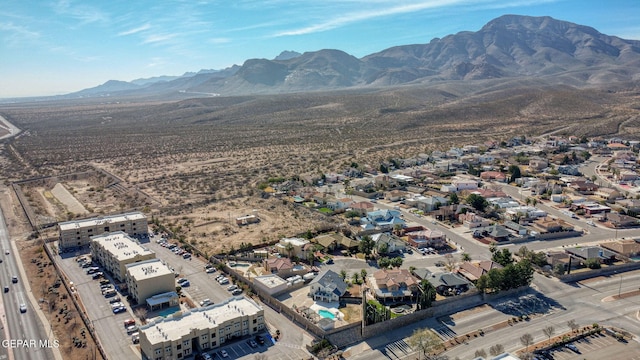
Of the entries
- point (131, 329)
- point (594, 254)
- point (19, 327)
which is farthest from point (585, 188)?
point (19, 327)

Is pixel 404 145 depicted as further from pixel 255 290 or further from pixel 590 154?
pixel 255 290

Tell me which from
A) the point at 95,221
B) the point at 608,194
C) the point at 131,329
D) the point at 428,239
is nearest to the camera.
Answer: the point at 131,329

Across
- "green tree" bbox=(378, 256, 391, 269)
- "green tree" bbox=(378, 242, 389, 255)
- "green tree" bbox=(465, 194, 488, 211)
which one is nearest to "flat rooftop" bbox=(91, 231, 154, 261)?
"green tree" bbox=(378, 256, 391, 269)

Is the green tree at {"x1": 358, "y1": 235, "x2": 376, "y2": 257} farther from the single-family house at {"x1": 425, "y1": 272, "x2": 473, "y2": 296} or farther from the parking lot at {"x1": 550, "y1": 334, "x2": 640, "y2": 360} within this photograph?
the parking lot at {"x1": 550, "y1": 334, "x2": 640, "y2": 360}

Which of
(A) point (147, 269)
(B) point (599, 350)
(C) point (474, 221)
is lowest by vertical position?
Result: (B) point (599, 350)

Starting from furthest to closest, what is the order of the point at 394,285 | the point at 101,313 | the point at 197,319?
the point at 394,285, the point at 101,313, the point at 197,319

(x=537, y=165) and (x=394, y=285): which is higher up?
(x=537, y=165)

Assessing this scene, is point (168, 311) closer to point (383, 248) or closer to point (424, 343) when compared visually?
point (424, 343)

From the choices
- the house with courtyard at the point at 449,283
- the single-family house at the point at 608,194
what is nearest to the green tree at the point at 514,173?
the single-family house at the point at 608,194
